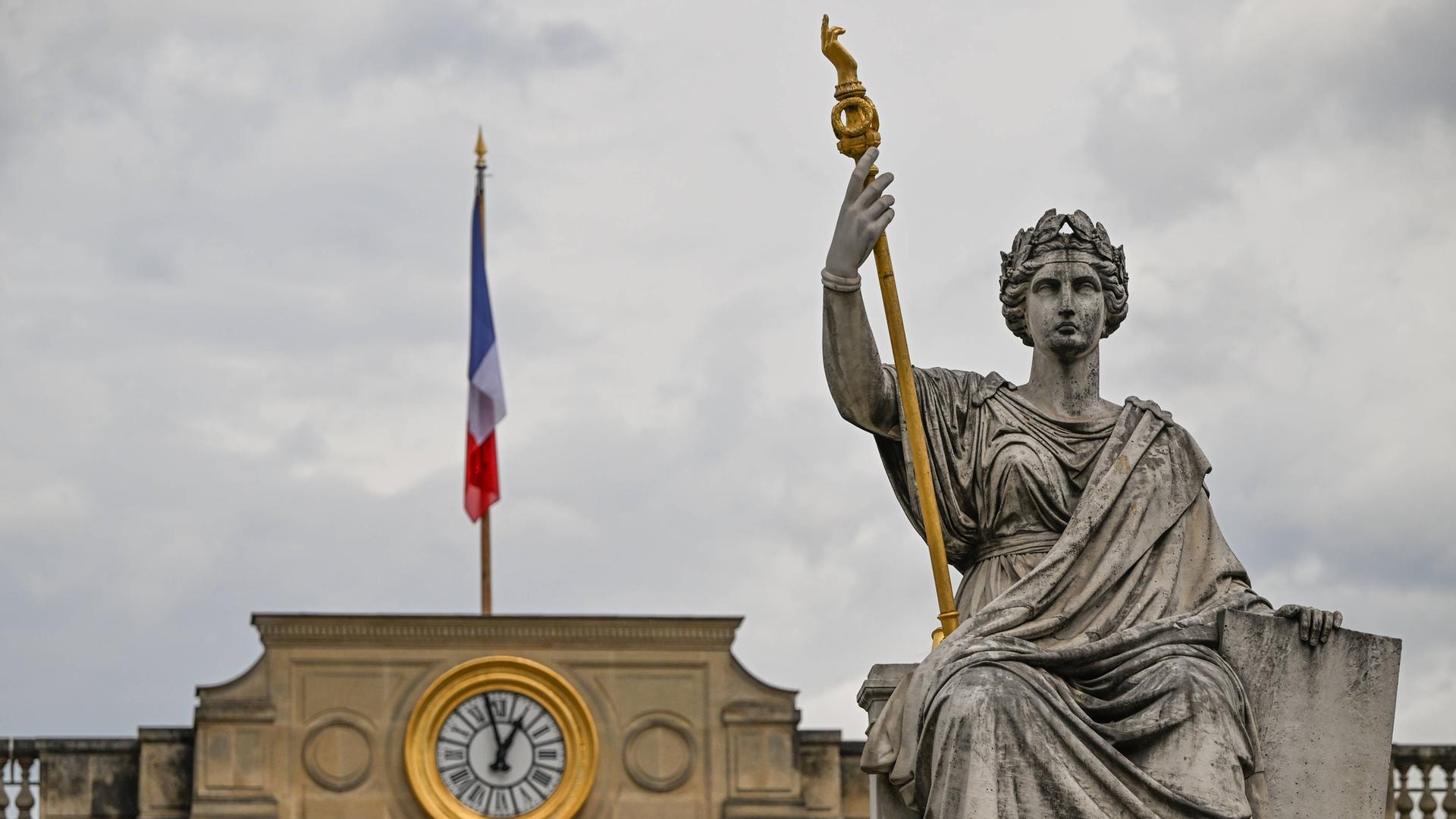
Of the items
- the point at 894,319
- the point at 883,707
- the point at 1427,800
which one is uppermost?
the point at 1427,800

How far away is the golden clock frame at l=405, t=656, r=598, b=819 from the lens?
40.0 meters

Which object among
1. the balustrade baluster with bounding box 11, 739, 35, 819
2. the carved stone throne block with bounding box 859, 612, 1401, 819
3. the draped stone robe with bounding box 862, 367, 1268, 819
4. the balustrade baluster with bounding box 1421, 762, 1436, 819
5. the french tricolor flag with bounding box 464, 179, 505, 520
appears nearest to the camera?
the draped stone robe with bounding box 862, 367, 1268, 819

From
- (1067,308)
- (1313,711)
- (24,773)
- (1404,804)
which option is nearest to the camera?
(1313,711)

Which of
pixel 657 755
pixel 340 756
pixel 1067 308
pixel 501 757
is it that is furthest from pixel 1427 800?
pixel 1067 308

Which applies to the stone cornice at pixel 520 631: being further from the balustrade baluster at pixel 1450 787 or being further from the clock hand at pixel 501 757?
the balustrade baluster at pixel 1450 787

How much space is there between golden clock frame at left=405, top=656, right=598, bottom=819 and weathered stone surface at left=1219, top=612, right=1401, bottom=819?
28.9m

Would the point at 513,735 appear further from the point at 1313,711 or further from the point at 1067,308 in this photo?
the point at 1313,711

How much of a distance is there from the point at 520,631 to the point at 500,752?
1223 mm

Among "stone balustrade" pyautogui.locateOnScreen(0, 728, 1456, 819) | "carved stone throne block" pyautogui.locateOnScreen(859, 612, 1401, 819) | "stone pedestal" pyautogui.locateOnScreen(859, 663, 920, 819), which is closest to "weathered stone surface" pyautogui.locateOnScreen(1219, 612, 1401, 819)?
"carved stone throne block" pyautogui.locateOnScreen(859, 612, 1401, 819)

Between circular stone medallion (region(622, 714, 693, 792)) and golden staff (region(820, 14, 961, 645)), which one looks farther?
circular stone medallion (region(622, 714, 693, 792))

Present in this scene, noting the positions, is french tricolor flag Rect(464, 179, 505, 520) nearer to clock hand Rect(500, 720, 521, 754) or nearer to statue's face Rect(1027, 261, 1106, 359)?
clock hand Rect(500, 720, 521, 754)

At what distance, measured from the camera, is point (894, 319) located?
11.7 m

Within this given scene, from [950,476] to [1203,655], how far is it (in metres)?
1.01

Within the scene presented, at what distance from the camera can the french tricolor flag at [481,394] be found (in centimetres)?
4262
